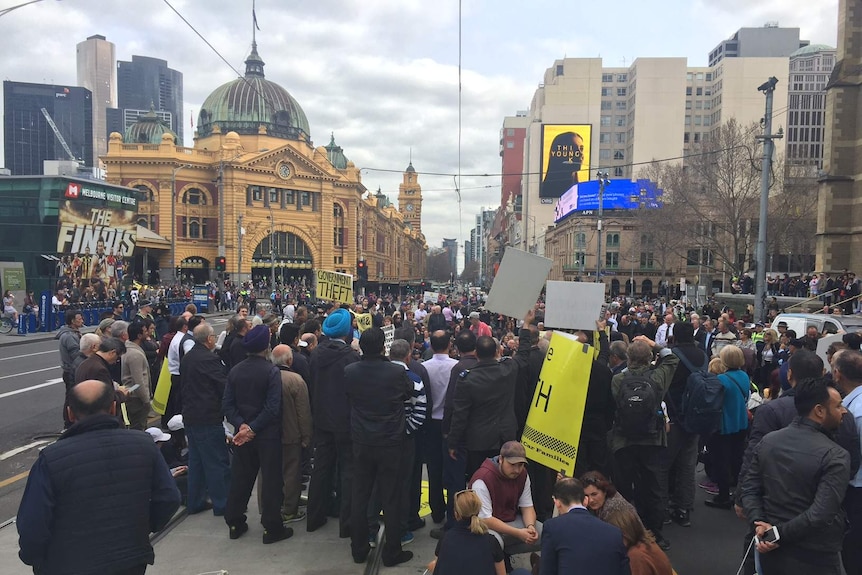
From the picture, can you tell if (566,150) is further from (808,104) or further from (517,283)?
(517,283)

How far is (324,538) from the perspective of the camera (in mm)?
5266

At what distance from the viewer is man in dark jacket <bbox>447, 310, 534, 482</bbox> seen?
4840 millimetres

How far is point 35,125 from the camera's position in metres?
171

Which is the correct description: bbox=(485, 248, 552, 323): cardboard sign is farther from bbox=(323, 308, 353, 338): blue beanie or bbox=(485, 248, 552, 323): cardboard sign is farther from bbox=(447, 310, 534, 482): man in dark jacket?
bbox=(323, 308, 353, 338): blue beanie

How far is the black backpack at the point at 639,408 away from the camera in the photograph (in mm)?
4977

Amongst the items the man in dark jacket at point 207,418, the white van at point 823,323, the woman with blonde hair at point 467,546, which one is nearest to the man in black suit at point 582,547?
the woman with blonde hair at point 467,546

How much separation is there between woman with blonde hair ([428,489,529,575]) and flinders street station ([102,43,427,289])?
2216 inches

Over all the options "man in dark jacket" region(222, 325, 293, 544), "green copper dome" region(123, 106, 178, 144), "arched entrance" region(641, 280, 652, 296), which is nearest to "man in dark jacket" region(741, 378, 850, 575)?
"man in dark jacket" region(222, 325, 293, 544)

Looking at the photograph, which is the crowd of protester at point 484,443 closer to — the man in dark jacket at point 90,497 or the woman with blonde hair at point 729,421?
the woman with blonde hair at point 729,421

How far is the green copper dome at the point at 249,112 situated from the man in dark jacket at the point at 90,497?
74.4 m

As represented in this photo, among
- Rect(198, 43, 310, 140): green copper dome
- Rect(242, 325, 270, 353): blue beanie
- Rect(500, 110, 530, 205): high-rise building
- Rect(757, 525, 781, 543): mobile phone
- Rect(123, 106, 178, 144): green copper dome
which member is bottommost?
Rect(757, 525, 781, 543): mobile phone

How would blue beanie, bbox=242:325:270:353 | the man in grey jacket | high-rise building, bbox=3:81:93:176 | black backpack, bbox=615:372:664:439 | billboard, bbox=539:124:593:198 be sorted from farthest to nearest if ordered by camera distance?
high-rise building, bbox=3:81:93:176 < billboard, bbox=539:124:593:198 < the man in grey jacket < blue beanie, bbox=242:325:270:353 < black backpack, bbox=615:372:664:439

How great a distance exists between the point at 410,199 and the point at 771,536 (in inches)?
5876

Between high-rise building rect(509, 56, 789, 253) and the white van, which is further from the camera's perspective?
high-rise building rect(509, 56, 789, 253)
